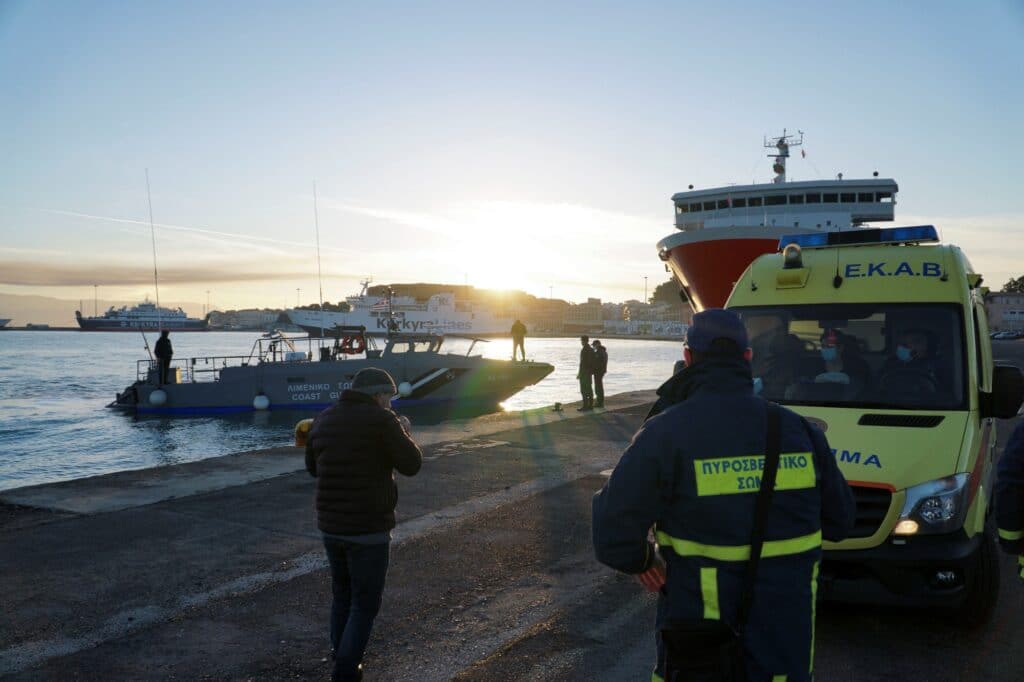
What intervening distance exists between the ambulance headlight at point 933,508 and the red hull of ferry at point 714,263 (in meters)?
16.2

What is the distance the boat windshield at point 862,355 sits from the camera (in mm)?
5184

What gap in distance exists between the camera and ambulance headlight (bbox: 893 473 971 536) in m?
4.32

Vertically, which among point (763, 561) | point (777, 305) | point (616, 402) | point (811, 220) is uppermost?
point (811, 220)

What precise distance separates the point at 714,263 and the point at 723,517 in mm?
19635

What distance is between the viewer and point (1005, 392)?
15.6ft

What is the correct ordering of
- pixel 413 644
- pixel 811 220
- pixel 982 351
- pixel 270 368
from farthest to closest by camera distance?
pixel 811 220
pixel 270 368
pixel 982 351
pixel 413 644

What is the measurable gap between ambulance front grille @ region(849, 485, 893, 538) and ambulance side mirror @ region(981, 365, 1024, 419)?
106cm

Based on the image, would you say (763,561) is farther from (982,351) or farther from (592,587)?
(982,351)

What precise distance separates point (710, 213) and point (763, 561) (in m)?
29.2

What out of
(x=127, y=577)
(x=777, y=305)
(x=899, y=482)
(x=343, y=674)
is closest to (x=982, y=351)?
(x=777, y=305)

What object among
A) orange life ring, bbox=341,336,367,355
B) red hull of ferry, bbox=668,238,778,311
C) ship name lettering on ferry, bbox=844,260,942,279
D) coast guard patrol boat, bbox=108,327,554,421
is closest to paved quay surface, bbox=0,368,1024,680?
ship name lettering on ferry, bbox=844,260,942,279

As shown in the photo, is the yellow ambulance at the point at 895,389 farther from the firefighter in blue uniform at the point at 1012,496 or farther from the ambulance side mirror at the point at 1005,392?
the firefighter in blue uniform at the point at 1012,496

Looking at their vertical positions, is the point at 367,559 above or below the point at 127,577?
above

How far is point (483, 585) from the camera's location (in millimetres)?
5863
